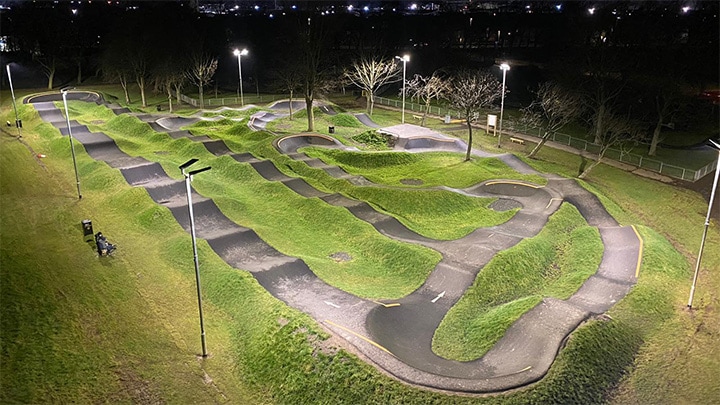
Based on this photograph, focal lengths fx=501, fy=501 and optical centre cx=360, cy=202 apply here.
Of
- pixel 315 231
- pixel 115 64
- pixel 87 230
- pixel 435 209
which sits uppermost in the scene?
pixel 115 64

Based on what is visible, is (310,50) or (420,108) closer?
(310,50)

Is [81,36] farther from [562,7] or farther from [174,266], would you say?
[562,7]

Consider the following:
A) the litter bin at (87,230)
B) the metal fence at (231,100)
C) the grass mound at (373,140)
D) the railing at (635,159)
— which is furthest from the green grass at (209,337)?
the metal fence at (231,100)

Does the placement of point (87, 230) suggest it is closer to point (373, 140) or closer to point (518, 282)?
point (518, 282)

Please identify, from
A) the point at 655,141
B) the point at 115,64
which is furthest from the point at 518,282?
the point at 115,64

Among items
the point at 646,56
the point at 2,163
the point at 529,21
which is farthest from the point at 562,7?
the point at 2,163

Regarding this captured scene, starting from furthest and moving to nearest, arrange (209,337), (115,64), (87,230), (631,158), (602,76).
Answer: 1. (115,64)
2. (602,76)
3. (631,158)
4. (87,230)
5. (209,337)
